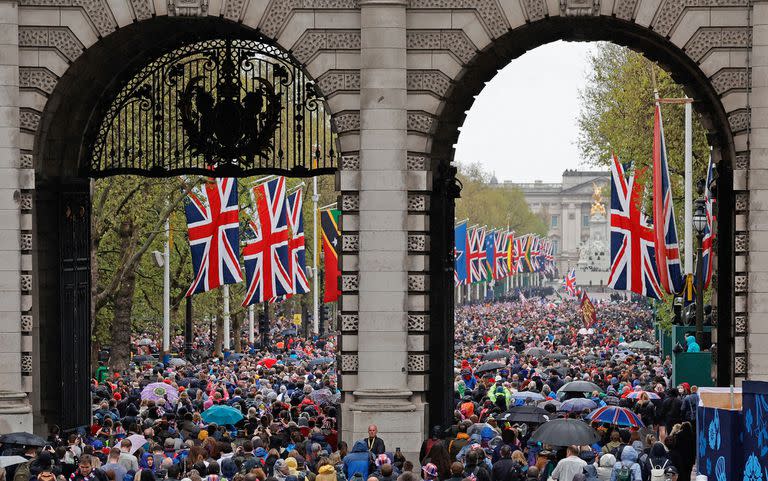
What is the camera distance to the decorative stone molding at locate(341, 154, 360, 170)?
3162 cm

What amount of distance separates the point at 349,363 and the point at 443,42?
20.6 ft

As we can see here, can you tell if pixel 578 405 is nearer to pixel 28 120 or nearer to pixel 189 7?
pixel 189 7

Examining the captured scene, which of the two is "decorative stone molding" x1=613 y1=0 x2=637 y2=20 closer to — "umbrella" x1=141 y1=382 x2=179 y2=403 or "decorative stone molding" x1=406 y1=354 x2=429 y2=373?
"decorative stone molding" x1=406 y1=354 x2=429 y2=373

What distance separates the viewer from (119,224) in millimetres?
53531

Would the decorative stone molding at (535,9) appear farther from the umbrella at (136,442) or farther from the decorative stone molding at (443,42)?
the umbrella at (136,442)

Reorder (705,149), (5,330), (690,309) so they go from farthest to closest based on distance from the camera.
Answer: (705,149)
(690,309)
(5,330)

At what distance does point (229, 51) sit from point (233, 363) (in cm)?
2256

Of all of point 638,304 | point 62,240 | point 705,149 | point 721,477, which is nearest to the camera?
point 721,477

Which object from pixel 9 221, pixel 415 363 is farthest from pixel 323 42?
pixel 9 221

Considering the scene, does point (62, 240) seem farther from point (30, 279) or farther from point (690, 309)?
point (690, 309)

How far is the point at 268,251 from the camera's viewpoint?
158 ft

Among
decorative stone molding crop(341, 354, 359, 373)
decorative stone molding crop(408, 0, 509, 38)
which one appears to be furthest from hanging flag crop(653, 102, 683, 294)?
decorative stone molding crop(341, 354, 359, 373)

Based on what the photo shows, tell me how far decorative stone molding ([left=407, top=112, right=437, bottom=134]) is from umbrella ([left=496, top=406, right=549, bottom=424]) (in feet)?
18.2

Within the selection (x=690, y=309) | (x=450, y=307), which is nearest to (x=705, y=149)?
(x=690, y=309)
